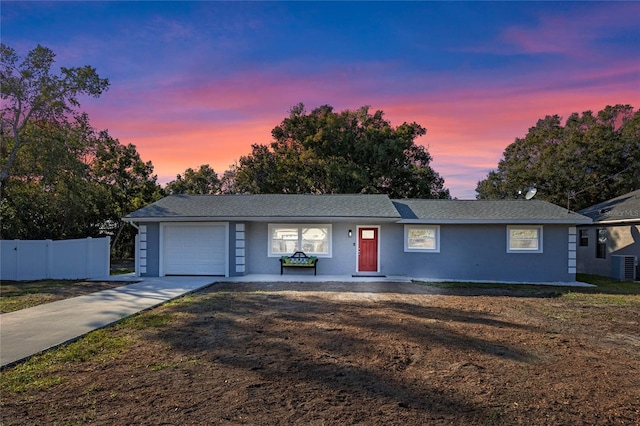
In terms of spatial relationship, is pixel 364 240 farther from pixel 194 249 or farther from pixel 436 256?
pixel 194 249

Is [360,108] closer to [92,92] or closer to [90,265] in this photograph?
[92,92]

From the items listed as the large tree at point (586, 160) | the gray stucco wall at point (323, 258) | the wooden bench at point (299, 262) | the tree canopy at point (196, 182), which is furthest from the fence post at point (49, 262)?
the large tree at point (586, 160)

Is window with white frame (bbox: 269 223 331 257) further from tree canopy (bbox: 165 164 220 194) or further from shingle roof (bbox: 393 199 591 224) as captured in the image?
tree canopy (bbox: 165 164 220 194)

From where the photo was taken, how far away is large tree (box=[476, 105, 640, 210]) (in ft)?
84.7

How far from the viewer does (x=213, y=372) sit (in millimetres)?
4652

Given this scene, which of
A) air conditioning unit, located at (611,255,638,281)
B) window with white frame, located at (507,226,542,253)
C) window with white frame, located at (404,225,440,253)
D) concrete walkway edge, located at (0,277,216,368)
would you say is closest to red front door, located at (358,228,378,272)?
window with white frame, located at (404,225,440,253)

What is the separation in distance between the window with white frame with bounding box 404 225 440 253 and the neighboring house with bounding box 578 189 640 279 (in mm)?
8484

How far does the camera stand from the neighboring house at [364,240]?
47.0 feet

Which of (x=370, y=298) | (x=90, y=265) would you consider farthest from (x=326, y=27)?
(x=90, y=265)

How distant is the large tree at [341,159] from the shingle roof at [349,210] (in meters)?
10.3

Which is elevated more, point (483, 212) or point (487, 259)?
point (483, 212)

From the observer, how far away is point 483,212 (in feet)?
49.4

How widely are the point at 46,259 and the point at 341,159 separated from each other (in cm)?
1885

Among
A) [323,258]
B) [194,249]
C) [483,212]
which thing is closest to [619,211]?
[483,212]
